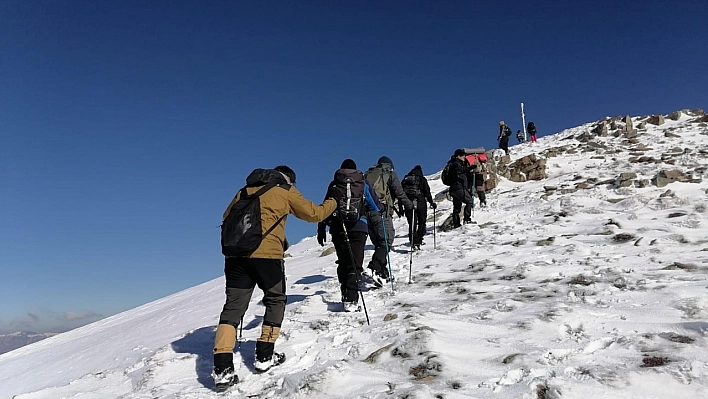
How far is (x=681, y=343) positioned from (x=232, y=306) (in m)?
4.17

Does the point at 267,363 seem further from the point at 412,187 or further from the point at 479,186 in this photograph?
the point at 479,186

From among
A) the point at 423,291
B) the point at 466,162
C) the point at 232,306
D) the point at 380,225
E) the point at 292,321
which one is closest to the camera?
the point at 232,306

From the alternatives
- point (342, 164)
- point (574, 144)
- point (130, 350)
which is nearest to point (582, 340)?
point (342, 164)

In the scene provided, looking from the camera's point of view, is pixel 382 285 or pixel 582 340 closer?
pixel 582 340

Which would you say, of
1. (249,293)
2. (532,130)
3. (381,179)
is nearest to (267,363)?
(249,293)

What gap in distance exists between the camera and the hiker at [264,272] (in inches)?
178

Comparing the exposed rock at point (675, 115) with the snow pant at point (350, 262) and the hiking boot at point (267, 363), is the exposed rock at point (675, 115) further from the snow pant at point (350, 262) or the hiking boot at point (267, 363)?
the hiking boot at point (267, 363)

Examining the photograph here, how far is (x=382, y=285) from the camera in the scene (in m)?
8.11

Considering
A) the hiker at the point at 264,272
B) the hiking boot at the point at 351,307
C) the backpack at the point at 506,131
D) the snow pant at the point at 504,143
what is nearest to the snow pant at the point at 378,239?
the hiking boot at the point at 351,307

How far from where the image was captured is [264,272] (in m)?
4.64

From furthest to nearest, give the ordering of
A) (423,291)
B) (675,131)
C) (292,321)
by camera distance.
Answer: (675,131) < (423,291) < (292,321)

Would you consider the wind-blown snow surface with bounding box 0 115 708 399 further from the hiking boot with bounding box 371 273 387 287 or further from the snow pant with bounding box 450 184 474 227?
the snow pant with bounding box 450 184 474 227

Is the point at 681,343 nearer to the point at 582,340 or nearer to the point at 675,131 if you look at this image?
the point at 582,340

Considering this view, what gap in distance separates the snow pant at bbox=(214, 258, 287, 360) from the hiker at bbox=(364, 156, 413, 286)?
328cm
